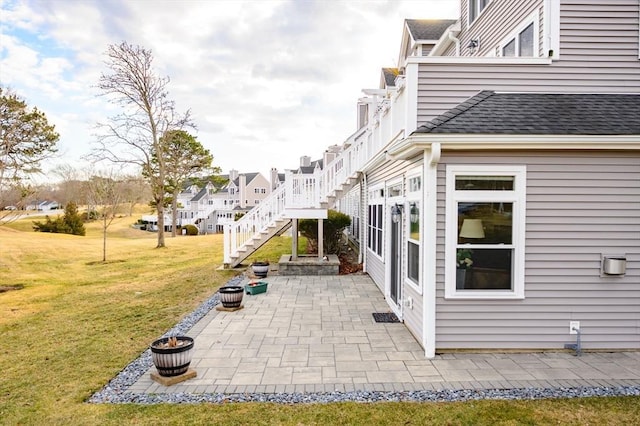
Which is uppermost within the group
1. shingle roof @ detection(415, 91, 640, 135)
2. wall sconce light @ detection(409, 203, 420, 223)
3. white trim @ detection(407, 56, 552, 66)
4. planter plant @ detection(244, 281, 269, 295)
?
white trim @ detection(407, 56, 552, 66)

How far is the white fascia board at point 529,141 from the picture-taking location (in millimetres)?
4738

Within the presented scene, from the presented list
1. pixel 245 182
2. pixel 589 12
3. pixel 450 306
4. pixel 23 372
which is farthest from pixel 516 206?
pixel 245 182

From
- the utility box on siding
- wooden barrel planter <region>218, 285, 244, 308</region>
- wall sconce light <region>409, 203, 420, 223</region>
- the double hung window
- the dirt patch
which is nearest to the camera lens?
the utility box on siding

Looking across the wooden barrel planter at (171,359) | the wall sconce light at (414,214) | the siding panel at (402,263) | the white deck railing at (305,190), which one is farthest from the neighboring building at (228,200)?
the wooden barrel planter at (171,359)

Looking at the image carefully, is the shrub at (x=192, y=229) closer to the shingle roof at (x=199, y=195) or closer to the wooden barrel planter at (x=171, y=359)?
the shingle roof at (x=199, y=195)

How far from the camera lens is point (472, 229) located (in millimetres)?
5105

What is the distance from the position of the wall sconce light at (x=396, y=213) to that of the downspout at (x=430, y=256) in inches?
72.7

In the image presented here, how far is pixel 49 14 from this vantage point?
1075 cm

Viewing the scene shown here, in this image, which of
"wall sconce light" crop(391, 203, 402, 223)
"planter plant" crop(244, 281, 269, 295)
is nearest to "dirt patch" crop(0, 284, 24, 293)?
"planter plant" crop(244, 281, 269, 295)

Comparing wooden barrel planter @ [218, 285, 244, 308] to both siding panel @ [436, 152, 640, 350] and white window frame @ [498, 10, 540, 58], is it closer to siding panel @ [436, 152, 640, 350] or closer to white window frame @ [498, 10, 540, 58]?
siding panel @ [436, 152, 640, 350]

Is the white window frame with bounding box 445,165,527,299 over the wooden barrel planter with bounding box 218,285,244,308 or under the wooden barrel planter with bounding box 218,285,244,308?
over

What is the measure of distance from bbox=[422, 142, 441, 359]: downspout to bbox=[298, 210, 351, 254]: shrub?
825 centimetres

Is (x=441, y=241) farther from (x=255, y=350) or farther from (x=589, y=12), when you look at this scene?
(x=589, y=12)

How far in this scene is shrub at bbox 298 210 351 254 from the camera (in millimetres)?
13375
